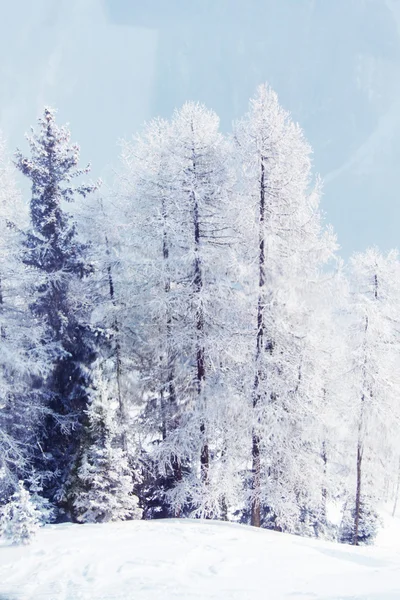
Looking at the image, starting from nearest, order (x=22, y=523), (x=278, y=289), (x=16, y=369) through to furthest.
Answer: (x=22, y=523) < (x=278, y=289) < (x=16, y=369)

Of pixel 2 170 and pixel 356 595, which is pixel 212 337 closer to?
pixel 356 595

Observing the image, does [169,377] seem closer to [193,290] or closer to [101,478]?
[193,290]

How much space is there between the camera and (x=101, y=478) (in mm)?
11172

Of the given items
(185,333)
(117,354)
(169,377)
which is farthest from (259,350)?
(117,354)

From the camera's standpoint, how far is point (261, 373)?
38.5ft

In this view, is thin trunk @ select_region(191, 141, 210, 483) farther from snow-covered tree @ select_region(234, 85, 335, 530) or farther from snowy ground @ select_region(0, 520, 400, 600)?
snowy ground @ select_region(0, 520, 400, 600)

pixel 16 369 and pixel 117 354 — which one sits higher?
pixel 117 354

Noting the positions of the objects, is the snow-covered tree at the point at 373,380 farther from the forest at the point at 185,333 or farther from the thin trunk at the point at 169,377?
the thin trunk at the point at 169,377

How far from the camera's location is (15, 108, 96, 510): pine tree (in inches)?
541

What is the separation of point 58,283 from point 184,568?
9538 mm

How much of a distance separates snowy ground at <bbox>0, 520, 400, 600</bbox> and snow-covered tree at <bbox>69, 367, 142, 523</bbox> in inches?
43.4

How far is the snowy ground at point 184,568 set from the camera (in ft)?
20.7

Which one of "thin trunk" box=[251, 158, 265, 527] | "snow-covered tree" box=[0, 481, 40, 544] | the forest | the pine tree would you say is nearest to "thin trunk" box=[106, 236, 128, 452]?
the forest

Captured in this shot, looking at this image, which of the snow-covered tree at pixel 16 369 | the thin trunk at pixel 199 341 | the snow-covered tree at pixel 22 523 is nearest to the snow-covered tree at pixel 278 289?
the thin trunk at pixel 199 341
